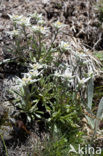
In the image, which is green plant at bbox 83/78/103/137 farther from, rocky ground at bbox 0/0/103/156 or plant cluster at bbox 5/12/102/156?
rocky ground at bbox 0/0/103/156

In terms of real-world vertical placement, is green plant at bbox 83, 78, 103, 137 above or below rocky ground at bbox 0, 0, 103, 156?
below

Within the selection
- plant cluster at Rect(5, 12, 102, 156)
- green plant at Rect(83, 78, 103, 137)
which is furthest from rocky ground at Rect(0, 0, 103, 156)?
green plant at Rect(83, 78, 103, 137)

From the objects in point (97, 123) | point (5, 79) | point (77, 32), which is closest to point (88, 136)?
point (97, 123)

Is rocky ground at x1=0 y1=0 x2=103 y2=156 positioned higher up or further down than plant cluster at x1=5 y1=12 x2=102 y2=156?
higher up

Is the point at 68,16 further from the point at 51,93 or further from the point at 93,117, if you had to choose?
the point at 93,117

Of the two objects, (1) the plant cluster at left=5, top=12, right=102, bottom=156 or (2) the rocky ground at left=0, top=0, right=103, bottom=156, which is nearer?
(1) the plant cluster at left=5, top=12, right=102, bottom=156

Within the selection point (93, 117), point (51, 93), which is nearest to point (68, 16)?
point (51, 93)

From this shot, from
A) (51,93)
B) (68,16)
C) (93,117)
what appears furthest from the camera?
(68,16)

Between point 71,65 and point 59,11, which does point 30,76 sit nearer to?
point 71,65

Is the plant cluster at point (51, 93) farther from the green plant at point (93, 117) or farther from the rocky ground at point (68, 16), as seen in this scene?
the rocky ground at point (68, 16)

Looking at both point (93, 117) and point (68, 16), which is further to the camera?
point (68, 16)

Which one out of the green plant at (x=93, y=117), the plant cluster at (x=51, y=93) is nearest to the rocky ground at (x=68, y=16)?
the plant cluster at (x=51, y=93)
